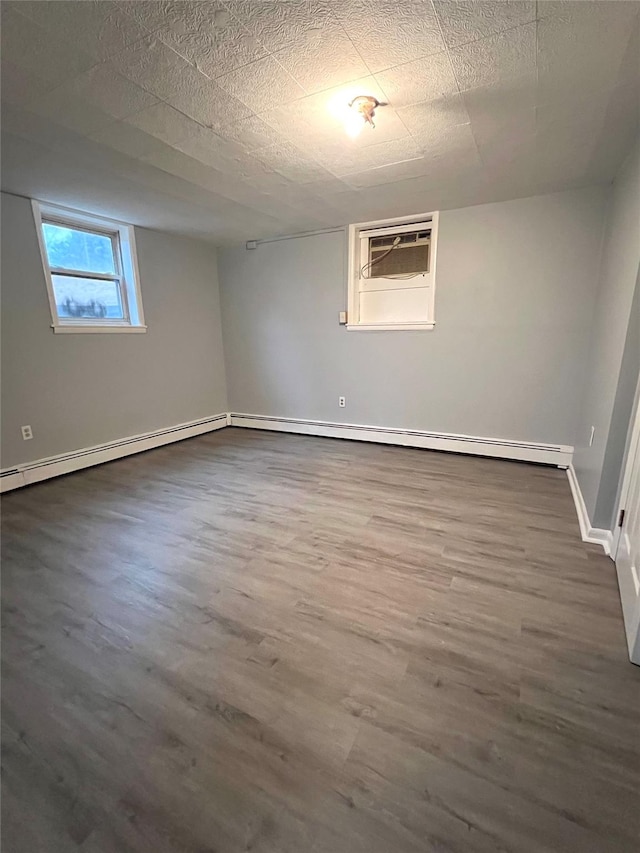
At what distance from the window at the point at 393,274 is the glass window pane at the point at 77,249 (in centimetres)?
262

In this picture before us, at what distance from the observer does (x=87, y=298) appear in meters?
3.74

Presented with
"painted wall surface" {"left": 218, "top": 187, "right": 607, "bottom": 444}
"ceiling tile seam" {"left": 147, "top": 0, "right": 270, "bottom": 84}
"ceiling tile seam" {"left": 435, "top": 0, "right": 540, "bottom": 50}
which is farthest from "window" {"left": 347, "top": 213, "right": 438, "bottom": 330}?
"ceiling tile seam" {"left": 147, "top": 0, "right": 270, "bottom": 84}

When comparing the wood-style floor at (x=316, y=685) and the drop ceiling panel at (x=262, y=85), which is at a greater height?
the drop ceiling panel at (x=262, y=85)

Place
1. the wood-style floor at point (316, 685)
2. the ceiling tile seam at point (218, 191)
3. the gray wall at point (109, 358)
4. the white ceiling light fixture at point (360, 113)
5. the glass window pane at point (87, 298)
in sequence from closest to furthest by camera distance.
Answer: the wood-style floor at point (316, 685), the white ceiling light fixture at point (360, 113), the ceiling tile seam at point (218, 191), the gray wall at point (109, 358), the glass window pane at point (87, 298)

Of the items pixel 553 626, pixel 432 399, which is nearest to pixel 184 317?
pixel 432 399

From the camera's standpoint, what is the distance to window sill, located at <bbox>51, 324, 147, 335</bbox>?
346 centimetres

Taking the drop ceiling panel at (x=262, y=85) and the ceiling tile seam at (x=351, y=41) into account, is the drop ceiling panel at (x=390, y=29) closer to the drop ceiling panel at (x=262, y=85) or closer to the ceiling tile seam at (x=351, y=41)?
the ceiling tile seam at (x=351, y=41)

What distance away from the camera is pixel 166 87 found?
5.76 ft

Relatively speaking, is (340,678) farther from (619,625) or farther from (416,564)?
(619,625)

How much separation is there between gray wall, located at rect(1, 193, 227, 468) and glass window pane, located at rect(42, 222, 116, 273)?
0.22m

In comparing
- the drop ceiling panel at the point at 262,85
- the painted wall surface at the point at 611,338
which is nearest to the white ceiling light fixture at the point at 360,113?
the drop ceiling panel at the point at 262,85

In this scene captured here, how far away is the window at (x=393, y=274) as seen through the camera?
390 centimetres

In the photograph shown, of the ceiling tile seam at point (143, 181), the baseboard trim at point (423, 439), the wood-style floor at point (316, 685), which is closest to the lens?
the wood-style floor at point (316, 685)

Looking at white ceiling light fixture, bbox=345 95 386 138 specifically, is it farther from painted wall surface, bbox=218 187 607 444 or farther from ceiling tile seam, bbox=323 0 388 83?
painted wall surface, bbox=218 187 607 444
